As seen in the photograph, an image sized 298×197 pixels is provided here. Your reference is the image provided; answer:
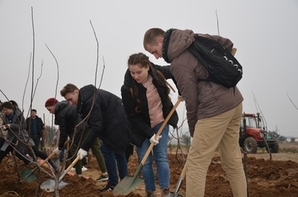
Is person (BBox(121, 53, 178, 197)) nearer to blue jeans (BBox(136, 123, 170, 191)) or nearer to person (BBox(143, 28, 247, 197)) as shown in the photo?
blue jeans (BBox(136, 123, 170, 191))

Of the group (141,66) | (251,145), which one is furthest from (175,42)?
(251,145)

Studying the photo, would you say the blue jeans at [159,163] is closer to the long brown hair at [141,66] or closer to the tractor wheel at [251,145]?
the long brown hair at [141,66]

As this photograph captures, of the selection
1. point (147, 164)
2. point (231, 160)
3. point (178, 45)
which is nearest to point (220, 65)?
point (178, 45)

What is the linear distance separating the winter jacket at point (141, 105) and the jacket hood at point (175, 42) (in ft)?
2.39

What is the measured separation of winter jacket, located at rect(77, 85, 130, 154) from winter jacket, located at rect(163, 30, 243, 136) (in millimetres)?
1515

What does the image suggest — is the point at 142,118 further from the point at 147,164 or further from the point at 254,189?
the point at 254,189

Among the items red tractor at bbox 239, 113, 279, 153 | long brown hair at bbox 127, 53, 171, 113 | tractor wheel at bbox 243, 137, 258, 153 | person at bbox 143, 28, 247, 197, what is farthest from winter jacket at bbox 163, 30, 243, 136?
red tractor at bbox 239, 113, 279, 153

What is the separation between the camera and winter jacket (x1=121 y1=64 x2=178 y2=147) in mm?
3316

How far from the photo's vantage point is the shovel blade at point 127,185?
10.6 ft

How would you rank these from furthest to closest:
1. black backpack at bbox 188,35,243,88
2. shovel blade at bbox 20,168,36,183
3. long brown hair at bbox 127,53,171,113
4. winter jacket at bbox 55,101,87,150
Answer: winter jacket at bbox 55,101,87,150, shovel blade at bbox 20,168,36,183, long brown hair at bbox 127,53,171,113, black backpack at bbox 188,35,243,88

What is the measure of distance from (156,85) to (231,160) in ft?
3.19

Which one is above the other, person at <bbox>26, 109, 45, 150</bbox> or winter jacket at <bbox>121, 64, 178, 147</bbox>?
winter jacket at <bbox>121, 64, 178, 147</bbox>

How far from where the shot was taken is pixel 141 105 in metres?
3.33

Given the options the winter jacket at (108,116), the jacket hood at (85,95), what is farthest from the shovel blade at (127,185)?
the jacket hood at (85,95)
